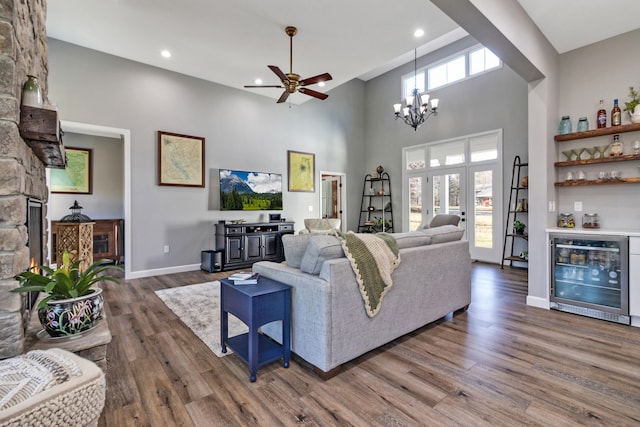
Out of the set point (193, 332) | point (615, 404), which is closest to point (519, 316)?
point (615, 404)

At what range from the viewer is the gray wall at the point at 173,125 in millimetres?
4504

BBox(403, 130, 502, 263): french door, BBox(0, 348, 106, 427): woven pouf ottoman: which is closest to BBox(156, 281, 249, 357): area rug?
BBox(0, 348, 106, 427): woven pouf ottoman

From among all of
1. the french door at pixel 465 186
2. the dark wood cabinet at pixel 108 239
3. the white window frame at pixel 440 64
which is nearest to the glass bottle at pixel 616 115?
the french door at pixel 465 186

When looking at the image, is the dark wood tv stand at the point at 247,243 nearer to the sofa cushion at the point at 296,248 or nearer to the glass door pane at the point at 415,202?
the glass door pane at the point at 415,202

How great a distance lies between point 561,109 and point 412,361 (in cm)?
360

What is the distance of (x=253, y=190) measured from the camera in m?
6.14

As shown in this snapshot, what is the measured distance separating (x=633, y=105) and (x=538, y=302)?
230cm

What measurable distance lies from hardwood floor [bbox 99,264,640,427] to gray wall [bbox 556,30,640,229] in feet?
4.38

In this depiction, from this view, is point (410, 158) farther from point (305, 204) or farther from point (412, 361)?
point (412, 361)

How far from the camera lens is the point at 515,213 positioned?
564cm

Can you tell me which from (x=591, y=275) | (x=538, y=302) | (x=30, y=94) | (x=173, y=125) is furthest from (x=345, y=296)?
(x=173, y=125)

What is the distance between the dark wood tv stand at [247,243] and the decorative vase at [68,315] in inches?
144

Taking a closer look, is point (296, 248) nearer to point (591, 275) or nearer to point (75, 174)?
point (591, 275)

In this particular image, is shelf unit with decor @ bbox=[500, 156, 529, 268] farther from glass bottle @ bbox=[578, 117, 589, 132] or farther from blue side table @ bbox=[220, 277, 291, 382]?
blue side table @ bbox=[220, 277, 291, 382]
